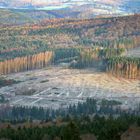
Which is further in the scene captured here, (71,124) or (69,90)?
(69,90)

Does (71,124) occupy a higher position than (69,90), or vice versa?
(71,124)

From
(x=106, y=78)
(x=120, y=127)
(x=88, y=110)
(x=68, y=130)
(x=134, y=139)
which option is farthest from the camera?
(x=106, y=78)

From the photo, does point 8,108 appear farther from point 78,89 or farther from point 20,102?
point 78,89

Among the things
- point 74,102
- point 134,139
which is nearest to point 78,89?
point 74,102

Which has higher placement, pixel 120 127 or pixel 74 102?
pixel 120 127

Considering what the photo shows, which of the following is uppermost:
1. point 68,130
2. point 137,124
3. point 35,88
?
point 68,130

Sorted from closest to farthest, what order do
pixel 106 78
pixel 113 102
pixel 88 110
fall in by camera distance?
pixel 88 110, pixel 113 102, pixel 106 78

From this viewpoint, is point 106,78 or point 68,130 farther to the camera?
point 106,78

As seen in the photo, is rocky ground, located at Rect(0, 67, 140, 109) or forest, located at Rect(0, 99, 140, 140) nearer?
forest, located at Rect(0, 99, 140, 140)

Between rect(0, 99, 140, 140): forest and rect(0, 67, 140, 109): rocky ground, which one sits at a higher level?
rect(0, 99, 140, 140): forest

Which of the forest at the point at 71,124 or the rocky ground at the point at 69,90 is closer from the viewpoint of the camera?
the forest at the point at 71,124

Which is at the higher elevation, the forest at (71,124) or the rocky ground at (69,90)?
the forest at (71,124)
